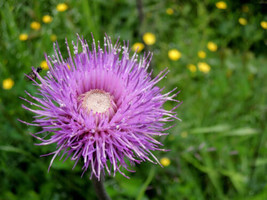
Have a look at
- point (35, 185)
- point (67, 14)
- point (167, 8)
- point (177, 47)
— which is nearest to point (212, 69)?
point (177, 47)

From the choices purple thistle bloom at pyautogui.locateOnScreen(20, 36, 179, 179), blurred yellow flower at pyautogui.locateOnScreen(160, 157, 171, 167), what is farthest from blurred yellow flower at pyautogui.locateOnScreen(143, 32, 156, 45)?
purple thistle bloom at pyautogui.locateOnScreen(20, 36, 179, 179)

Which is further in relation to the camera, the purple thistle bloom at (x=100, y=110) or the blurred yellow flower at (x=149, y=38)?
the blurred yellow flower at (x=149, y=38)

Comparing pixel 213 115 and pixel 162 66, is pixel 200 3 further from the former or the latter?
pixel 213 115

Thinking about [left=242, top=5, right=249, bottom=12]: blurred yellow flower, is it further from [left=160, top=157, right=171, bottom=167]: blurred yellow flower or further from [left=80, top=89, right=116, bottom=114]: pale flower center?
[left=160, top=157, right=171, bottom=167]: blurred yellow flower

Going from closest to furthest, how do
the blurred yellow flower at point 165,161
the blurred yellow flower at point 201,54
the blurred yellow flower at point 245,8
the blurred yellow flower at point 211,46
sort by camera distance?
the blurred yellow flower at point 245,8
the blurred yellow flower at point 165,161
the blurred yellow flower at point 201,54
the blurred yellow flower at point 211,46

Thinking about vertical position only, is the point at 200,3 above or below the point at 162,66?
above

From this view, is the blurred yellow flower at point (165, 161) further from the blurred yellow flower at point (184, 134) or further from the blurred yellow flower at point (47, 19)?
the blurred yellow flower at point (47, 19)

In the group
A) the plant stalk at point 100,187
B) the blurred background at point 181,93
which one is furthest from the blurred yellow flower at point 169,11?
the plant stalk at point 100,187
